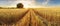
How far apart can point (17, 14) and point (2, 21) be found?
112 mm

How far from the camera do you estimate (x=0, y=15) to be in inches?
28.5

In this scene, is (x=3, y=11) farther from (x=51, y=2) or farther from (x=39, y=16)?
(x=51, y=2)

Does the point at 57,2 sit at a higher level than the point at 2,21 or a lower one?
higher

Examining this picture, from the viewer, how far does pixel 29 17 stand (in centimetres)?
73

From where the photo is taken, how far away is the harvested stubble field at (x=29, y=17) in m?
0.71

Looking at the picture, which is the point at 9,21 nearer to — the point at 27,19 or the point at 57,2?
the point at 27,19

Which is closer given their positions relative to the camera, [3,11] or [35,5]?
[3,11]

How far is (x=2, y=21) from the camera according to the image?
2.34 feet

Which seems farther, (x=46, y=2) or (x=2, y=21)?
(x=46, y=2)

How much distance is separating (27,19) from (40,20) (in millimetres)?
90

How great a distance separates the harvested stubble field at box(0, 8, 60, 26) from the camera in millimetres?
710

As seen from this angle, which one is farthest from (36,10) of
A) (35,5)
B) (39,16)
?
(35,5)

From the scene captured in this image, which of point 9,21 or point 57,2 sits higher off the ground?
point 57,2

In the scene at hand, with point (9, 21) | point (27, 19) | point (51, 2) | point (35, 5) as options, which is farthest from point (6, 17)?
point (51, 2)
